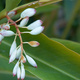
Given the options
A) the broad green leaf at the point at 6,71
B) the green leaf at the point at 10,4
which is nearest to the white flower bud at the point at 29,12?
the green leaf at the point at 10,4

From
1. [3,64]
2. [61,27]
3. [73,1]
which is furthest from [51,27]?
[3,64]

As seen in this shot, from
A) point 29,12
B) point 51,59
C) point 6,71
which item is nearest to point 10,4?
point 29,12

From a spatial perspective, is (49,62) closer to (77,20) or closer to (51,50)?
(51,50)

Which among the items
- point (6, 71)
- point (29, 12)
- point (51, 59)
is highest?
point (29, 12)

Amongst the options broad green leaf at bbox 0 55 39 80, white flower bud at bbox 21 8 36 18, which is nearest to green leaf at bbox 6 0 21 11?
white flower bud at bbox 21 8 36 18

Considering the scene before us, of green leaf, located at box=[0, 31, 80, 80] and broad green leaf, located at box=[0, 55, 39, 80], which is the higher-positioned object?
green leaf, located at box=[0, 31, 80, 80]

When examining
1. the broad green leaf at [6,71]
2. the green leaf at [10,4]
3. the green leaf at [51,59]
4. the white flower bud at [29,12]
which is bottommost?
the broad green leaf at [6,71]

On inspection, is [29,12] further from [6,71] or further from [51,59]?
[6,71]

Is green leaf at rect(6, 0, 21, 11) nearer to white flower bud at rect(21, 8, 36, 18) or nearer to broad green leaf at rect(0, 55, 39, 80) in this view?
white flower bud at rect(21, 8, 36, 18)

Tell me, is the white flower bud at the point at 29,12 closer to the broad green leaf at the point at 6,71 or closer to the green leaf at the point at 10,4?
the green leaf at the point at 10,4
